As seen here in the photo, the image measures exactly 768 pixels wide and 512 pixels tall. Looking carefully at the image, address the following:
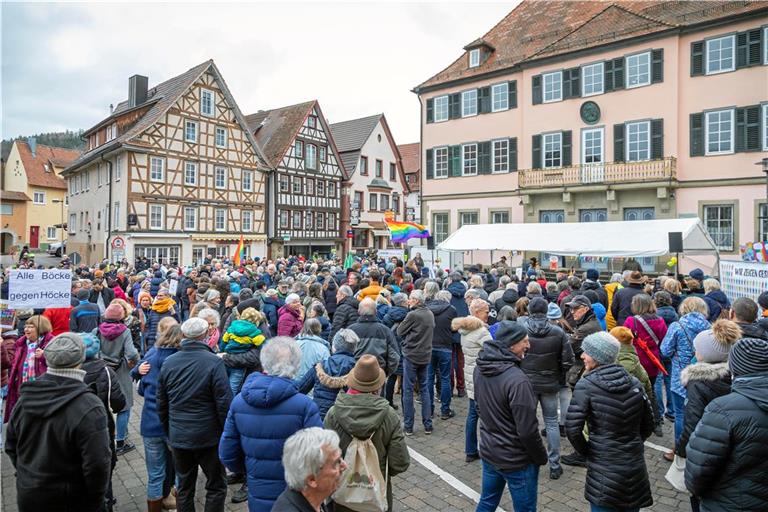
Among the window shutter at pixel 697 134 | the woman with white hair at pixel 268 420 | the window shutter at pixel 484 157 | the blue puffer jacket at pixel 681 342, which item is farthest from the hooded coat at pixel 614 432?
the window shutter at pixel 484 157

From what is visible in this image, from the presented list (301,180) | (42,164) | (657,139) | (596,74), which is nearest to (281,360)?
(657,139)

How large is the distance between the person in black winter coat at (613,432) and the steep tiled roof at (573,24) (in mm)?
21703

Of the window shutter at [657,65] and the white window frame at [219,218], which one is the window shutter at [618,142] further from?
the white window frame at [219,218]

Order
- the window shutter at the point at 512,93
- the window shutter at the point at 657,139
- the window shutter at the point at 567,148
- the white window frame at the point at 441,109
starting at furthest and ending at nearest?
the white window frame at the point at 441,109
the window shutter at the point at 512,93
the window shutter at the point at 567,148
the window shutter at the point at 657,139

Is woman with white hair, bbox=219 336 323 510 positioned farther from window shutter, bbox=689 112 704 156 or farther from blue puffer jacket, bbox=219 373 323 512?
window shutter, bbox=689 112 704 156

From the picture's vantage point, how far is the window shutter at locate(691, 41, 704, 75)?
19797mm

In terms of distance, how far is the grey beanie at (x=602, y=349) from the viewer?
3.62 meters

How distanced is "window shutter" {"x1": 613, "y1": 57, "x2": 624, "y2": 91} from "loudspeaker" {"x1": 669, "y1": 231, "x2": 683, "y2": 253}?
12797 millimetres

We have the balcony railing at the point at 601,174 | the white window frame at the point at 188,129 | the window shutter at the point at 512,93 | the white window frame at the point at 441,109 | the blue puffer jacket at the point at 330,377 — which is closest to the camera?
the blue puffer jacket at the point at 330,377

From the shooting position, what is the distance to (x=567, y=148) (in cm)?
2317

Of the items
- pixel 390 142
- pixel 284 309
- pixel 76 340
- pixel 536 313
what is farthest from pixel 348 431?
pixel 390 142

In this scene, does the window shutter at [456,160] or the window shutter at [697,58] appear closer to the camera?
the window shutter at [697,58]

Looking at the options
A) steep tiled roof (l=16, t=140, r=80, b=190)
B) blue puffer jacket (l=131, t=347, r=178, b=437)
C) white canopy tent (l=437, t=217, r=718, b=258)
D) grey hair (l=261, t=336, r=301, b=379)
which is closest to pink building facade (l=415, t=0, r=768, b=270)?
white canopy tent (l=437, t=217, r=718, b=258)

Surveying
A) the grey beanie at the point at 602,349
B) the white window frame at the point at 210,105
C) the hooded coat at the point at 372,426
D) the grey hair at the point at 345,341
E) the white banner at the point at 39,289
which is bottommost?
the hooded coat at the point at 372,426
